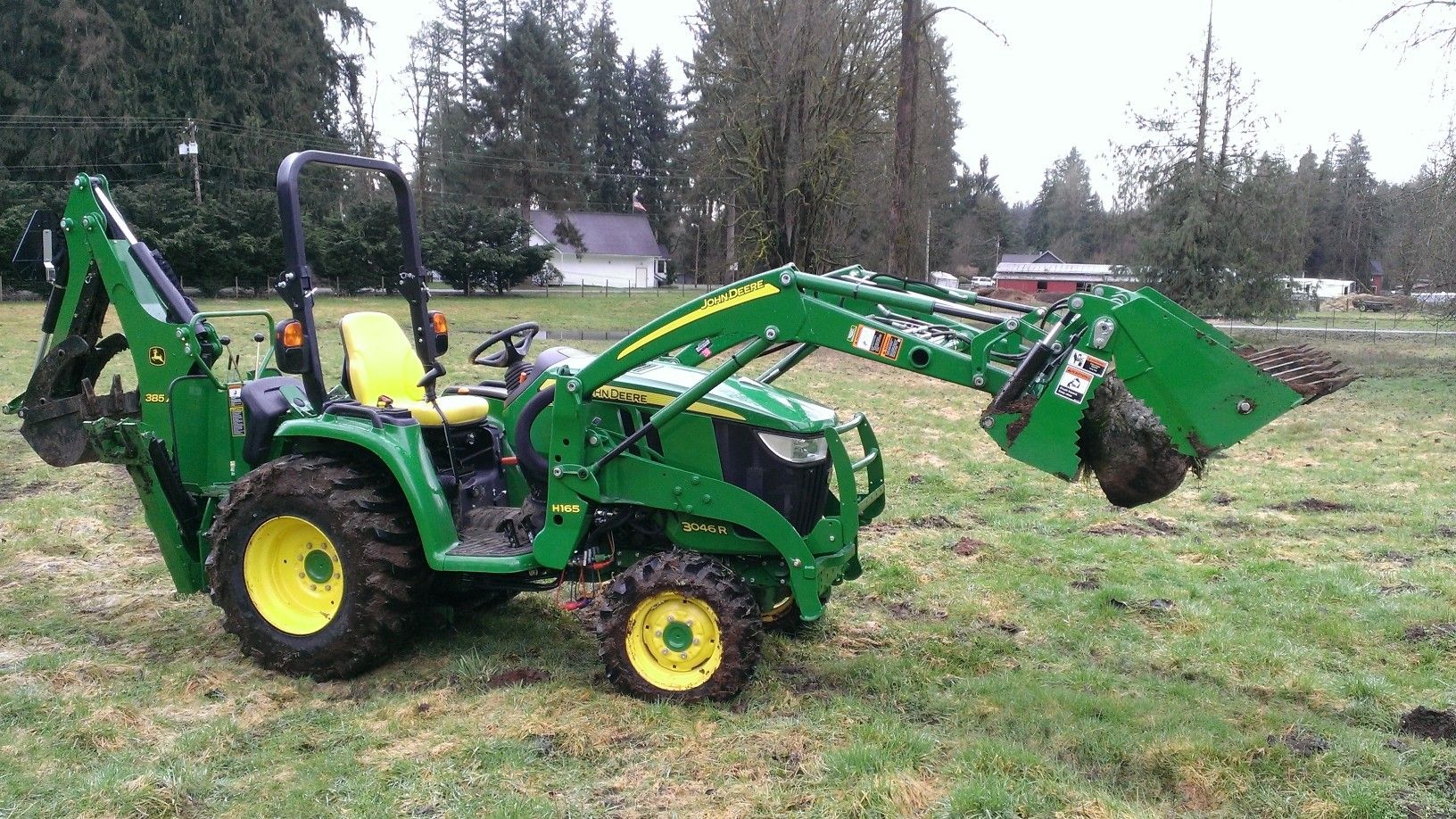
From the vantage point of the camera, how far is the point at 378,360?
5711 mm

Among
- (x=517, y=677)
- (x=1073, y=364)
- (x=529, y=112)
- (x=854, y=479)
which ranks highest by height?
(x=529, y=112)

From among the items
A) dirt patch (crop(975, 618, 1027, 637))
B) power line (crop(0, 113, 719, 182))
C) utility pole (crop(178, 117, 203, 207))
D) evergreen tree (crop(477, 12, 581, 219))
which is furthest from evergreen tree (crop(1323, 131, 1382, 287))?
dirt patch (crop(975, 618, 1027, 637))

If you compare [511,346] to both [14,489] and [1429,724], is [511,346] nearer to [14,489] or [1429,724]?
[1429,724]

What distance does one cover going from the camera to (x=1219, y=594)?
254 inches

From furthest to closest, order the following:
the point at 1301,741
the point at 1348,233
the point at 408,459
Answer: the point at 1348,233 → the point at 408,459 → the point at 1301,741

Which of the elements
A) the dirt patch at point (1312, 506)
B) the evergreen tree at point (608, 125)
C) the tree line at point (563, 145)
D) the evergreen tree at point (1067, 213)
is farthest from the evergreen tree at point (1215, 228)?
the evergreen tree at point (1067, 213)

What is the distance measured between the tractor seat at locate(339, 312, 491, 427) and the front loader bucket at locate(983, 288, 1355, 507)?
289 centimetres

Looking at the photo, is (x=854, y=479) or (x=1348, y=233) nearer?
(x=854, y=479)

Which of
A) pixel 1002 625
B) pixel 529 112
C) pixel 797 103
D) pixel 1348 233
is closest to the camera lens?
pixel 1002 625

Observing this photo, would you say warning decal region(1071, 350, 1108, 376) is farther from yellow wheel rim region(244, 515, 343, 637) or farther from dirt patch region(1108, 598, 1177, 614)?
yellow wheel rim region(244, 515, 343, 637)

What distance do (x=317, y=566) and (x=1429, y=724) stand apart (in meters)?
5.13

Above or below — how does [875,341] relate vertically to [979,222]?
below

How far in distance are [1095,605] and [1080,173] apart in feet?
351

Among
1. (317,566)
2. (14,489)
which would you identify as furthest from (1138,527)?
(14,489)
